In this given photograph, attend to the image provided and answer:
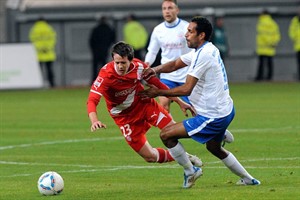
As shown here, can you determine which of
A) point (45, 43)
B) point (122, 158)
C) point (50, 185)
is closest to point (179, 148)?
point (50, 185)

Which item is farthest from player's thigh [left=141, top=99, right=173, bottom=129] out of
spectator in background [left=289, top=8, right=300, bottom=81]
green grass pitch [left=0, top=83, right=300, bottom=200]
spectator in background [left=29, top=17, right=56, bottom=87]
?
spectator in background [left=289, top=8, right=300, bottom=81]

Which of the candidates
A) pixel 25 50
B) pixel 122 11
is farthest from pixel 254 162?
pixel 122 11

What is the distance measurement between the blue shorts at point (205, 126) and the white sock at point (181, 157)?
30 centimetres

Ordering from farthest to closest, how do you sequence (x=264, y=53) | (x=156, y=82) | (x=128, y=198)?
(x=264, y=53), (x=156, y=82), (x=128, y=198)

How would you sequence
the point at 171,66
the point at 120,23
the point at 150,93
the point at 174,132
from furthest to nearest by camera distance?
the point at 120,23, the point at 171,66, the point at 150,93, the point at 174,132

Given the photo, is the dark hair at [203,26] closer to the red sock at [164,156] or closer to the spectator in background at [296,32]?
the red sock at [164,156]

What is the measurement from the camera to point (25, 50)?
107 ft

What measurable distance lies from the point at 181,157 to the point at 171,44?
5.80 meters

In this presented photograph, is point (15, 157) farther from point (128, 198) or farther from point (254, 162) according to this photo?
point (128, 198)

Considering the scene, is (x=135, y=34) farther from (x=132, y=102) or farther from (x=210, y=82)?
(x=210, y=82)

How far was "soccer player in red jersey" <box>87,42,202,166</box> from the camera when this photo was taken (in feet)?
42.0

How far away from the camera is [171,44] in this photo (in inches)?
707

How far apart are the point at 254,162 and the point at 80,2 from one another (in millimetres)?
25664

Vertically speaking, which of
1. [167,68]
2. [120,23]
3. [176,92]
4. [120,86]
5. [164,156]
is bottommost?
[120,23]
